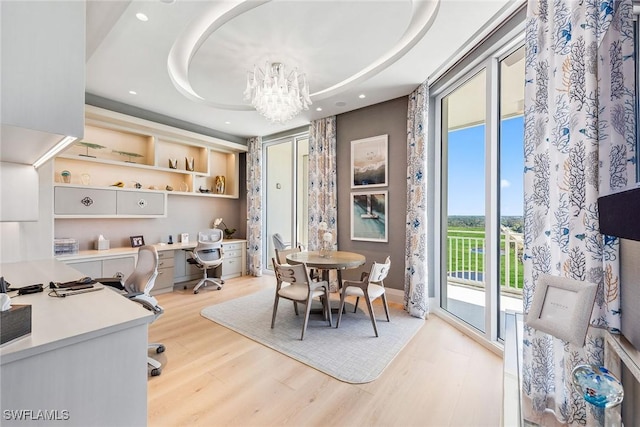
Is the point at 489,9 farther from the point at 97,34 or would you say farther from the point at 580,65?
the point at 97,34

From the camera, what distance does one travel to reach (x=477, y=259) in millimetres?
3359

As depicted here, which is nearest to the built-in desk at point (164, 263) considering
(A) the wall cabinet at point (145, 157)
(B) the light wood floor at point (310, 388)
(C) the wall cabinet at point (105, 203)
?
(C) the wall cabinet at point (105, 203)

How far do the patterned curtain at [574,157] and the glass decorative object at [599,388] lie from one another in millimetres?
143

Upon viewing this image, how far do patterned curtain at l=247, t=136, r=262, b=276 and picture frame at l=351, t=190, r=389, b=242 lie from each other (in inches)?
87.6

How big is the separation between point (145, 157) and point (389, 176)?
4.24m

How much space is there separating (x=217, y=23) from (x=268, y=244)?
427 centimetres

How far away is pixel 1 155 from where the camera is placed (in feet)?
5.56

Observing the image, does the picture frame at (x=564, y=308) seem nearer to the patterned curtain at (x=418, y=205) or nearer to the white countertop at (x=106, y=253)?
the patterned curtain at (x=418, y=205)

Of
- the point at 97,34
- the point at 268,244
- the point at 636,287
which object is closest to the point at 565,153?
the point at 636,287

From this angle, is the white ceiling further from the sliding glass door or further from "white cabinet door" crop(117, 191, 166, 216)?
the sliding glass door

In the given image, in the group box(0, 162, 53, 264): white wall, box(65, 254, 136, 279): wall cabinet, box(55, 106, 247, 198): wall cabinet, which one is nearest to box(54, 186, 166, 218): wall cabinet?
box(55, 106, 247, 198): wall cabinet

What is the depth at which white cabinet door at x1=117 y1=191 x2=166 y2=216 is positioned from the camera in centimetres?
423

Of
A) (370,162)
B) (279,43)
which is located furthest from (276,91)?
(370,162)

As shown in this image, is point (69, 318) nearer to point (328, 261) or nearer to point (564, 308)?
point (564, 308)
